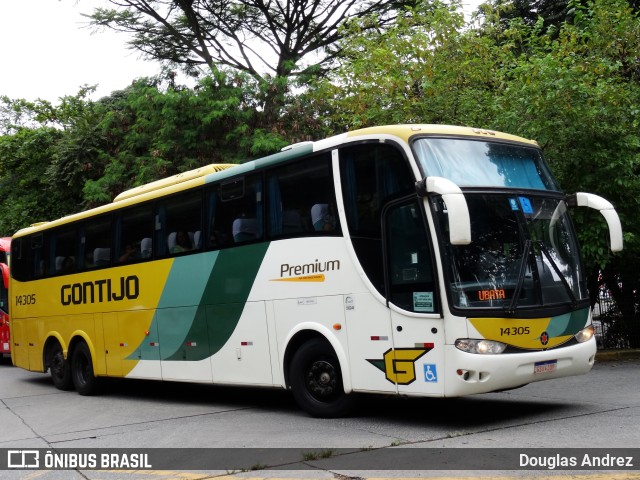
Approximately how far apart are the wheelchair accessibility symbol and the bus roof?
2.44 metres

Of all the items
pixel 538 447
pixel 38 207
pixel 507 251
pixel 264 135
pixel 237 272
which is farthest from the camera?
pixel 38 207

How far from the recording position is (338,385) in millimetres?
9562

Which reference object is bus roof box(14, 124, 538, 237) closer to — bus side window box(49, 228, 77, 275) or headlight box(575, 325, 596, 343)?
bus side window box(49, 228, 77, 275)

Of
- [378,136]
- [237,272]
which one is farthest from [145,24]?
[378,136]

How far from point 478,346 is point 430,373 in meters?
0.59

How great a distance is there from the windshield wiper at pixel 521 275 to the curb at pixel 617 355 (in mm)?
8505

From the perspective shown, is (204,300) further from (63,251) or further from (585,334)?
(585,334)

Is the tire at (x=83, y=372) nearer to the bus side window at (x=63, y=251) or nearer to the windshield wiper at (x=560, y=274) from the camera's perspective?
the bus side window at (x=63, y=251)

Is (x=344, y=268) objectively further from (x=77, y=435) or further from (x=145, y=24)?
(x=145, y=24)

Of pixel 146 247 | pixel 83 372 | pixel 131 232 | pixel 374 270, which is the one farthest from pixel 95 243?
pixel 374 270

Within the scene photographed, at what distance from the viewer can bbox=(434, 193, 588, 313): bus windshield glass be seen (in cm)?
828

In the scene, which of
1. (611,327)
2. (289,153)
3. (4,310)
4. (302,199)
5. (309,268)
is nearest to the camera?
(309,268)

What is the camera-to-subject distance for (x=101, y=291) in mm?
→ 14047

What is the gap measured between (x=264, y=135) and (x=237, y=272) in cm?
1198
